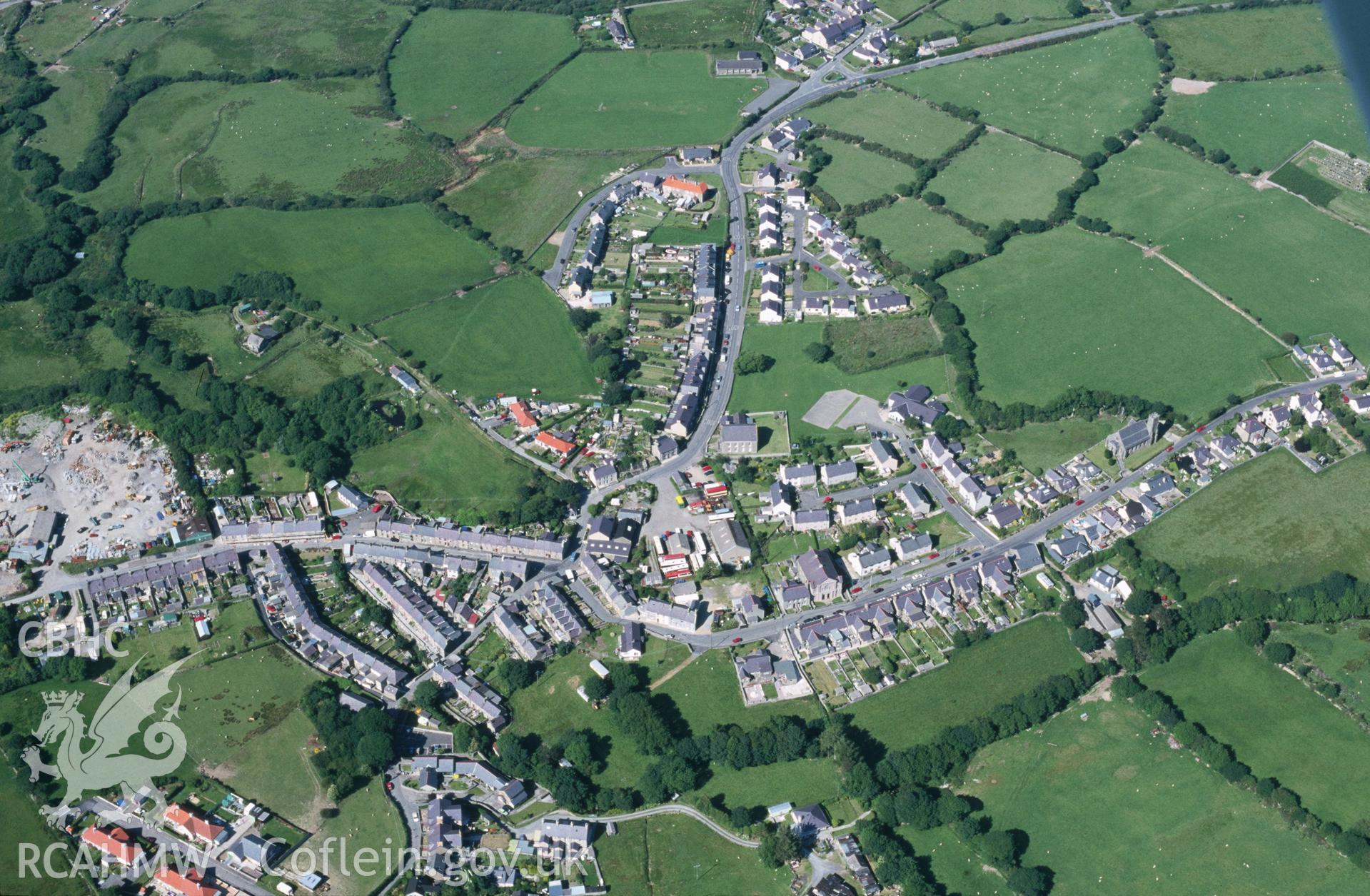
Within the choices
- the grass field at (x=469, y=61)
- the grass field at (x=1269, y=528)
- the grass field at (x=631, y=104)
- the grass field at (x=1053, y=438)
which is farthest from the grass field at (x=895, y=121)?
the grass field at (x=1269, y=528)

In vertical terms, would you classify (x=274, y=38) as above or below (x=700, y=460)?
above

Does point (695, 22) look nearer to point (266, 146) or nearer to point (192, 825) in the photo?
point (266, 146)

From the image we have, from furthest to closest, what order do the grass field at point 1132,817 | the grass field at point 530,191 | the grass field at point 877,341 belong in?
the grass field at point 530,191
the grass field at point 877,341
the grass field at point 1132,817

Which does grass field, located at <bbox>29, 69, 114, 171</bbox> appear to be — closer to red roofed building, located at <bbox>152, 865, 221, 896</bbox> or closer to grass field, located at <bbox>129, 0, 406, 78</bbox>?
grass field, located at <bbox>129, 0, 406, 78</bbox>

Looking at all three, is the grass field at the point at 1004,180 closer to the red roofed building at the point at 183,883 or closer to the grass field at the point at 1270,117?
the grass field at the point at 1270,117

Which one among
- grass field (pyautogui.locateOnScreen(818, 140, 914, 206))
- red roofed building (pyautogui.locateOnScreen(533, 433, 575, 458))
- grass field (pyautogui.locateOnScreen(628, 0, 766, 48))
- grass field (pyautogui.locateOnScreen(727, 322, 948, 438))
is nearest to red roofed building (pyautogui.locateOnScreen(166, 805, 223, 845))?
red roofed building (pyautogui.locateOnScreen(533, 433, 575, 458))

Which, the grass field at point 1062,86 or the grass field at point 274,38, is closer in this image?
the grass field at point 1062,86

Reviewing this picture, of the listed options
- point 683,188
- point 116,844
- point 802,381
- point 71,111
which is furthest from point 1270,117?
point 71,111
